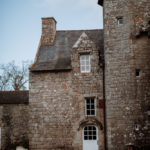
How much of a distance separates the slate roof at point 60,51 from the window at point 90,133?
170 inches

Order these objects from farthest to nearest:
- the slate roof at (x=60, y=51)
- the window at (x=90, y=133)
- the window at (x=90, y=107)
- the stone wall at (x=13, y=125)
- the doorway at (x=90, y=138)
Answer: the stone wall at (x=13, y=125) → the slate roof at (x=60, y=51) → the window at (x=90, y=107) → the window at (x=90, y=133) → the doorway at (x=90, y=138)

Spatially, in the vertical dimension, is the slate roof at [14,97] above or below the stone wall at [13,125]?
above

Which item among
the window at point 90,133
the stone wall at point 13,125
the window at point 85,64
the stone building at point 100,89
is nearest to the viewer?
the stone building at point 100,89

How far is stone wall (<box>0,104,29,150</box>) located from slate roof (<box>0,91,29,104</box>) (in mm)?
750

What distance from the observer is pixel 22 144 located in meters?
22.8

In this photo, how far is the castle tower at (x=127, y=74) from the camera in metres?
16.0

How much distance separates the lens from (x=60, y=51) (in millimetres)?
20578

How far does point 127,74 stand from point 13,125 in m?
12.1

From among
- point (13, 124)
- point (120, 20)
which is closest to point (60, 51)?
point (120, 20)

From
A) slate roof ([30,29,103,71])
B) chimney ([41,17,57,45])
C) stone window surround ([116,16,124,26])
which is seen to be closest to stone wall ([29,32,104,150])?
slate roof ([30,29,103,71])

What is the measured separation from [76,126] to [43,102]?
9.33ft

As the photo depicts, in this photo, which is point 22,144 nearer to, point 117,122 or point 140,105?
point 117,122

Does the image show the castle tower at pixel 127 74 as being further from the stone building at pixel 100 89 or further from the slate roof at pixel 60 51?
the slate roof at pixel 60 51

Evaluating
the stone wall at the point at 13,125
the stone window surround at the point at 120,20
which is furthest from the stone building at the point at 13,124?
the stone window surround at the point at 120,20
